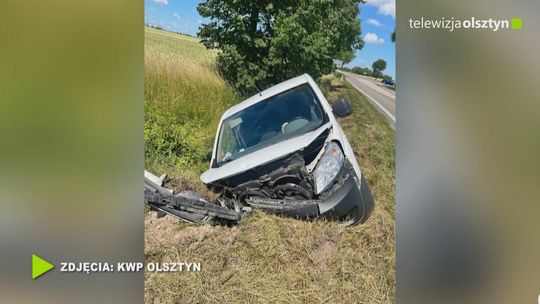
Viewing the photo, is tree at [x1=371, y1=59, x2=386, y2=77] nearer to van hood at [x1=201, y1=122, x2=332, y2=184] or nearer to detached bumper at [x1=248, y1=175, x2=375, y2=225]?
van hood at [x1=201, y1=122, x2=332, y2=184]

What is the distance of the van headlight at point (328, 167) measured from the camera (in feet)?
7.30

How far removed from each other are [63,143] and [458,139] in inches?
87.3

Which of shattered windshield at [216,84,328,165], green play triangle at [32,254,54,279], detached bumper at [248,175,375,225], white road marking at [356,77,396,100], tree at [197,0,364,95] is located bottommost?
green play triangle at [32,254,54,279]

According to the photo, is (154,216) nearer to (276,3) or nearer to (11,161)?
(11,161)

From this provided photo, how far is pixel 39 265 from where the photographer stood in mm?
2229

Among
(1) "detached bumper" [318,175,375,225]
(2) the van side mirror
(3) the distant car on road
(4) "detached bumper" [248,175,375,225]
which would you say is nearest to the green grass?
(4) "detached bumper" [248,175,375,225]

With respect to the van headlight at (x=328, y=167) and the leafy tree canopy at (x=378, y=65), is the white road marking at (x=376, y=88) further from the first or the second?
the van headlight at (x=328, y=167)

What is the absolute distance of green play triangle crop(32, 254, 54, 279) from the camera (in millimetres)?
2227

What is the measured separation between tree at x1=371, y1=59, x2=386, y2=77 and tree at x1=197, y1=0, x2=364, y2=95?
143 mm

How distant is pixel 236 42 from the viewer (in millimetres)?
2377

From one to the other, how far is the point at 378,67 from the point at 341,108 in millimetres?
315

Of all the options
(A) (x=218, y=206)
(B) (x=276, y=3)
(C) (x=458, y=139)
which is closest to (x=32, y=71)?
(A) (x=218, y=206)

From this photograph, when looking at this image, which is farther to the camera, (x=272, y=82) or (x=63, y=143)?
(x=272, y=82)

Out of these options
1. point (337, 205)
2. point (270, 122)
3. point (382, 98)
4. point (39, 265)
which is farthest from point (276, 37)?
point (39, 265)
